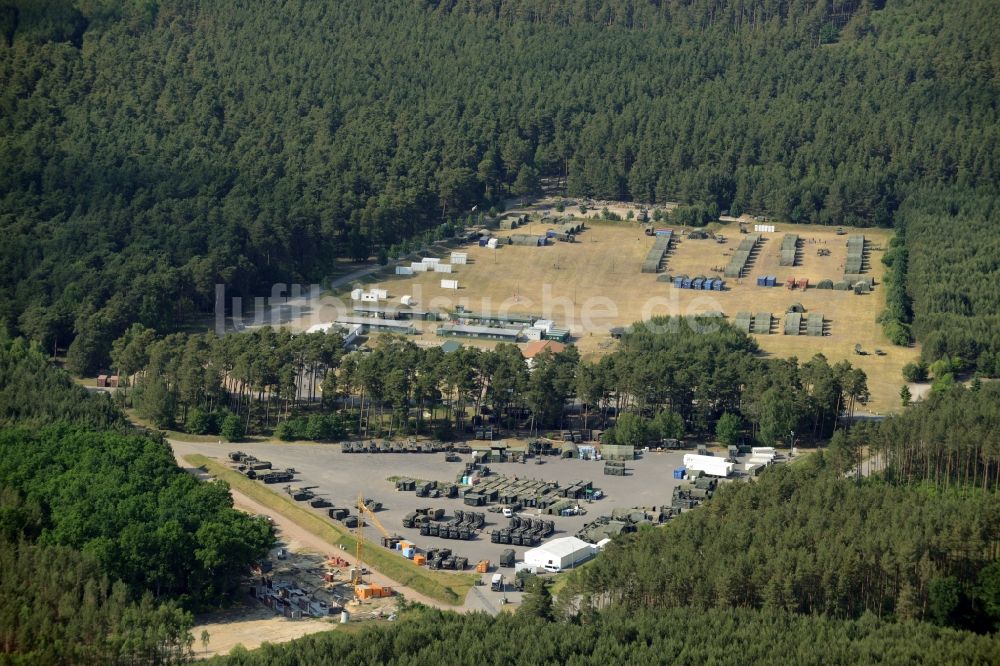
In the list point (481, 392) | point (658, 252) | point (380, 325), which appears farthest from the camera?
point (658, 252)

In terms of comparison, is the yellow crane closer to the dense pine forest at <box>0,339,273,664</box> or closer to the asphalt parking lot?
the asphalt parking lot

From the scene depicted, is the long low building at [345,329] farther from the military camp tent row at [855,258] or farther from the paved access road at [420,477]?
the military camp tent row at [855,258]

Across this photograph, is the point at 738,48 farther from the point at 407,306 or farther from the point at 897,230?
the point at 407,306

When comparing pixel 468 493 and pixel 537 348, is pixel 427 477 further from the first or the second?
pixel 537 348

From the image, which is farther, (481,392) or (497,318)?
(497,318)

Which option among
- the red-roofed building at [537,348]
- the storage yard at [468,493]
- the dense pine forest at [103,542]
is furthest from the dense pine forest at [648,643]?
the red-roofed building at [537,348]

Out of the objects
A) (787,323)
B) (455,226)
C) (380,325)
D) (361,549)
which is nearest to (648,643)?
(361,549)
